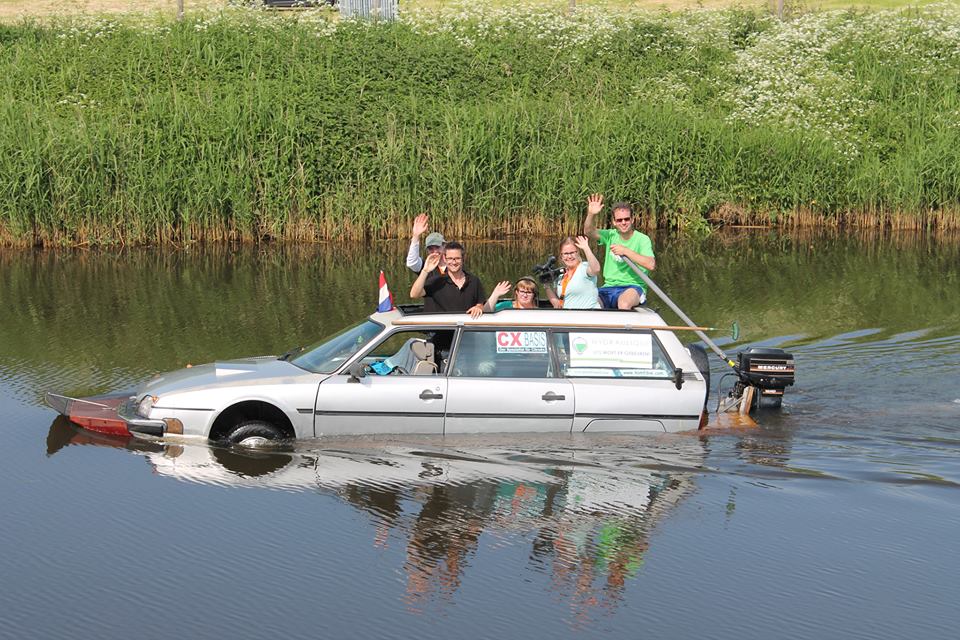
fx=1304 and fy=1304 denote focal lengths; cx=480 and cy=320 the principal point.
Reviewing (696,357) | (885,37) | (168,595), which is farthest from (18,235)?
(885,37)

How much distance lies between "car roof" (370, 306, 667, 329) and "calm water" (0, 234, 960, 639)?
1017mm

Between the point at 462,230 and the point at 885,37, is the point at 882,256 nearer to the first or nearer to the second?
the point at 462,230

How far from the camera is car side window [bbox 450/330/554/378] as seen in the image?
11.6 m

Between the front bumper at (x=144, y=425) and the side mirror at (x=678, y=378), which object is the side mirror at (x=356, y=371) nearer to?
the front bumper at (x=144, y=425)

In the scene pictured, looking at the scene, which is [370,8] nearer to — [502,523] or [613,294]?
[613,294]

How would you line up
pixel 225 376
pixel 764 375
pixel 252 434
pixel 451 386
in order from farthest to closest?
pixel 764 375
pixel 225 376
pixel 451 386
pixel 252 434

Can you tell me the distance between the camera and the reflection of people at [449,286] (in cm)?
1238

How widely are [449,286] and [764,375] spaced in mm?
3126

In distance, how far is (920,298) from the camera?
775 inches

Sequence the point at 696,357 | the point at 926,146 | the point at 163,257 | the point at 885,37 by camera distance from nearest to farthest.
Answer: the point at 696,357 → the point at 163,257 → the point at 926,146 → the point at 885,37

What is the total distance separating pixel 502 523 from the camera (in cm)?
949

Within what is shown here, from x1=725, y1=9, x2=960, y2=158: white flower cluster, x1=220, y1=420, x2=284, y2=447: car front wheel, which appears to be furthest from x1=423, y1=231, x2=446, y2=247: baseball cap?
x1=725, y1=9, x2=960, y2=158: white flower cluster

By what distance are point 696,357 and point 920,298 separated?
890cm

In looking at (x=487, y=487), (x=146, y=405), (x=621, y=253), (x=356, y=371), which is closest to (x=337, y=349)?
(x=356, y=371)
